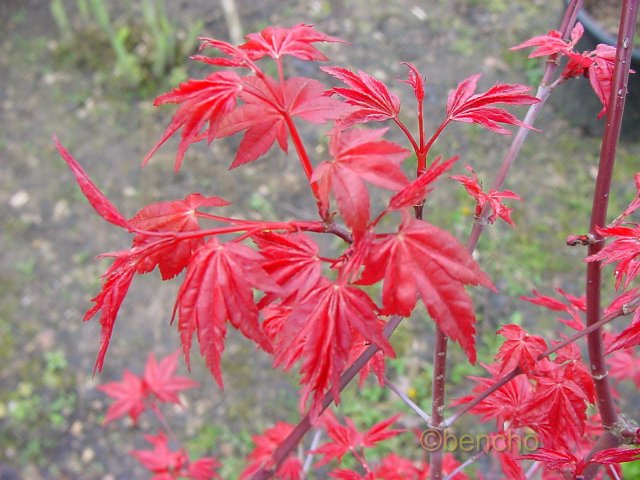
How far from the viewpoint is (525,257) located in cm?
249

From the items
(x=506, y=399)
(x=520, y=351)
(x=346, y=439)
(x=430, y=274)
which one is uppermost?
(x=430, y=274)

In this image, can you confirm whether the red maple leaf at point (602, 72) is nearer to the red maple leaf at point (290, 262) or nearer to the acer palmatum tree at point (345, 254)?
the acer palmatum tree at point (345, 254)

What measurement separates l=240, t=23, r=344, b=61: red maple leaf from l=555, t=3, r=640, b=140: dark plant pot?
211 centimetres

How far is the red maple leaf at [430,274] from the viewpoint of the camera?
632 millimetres

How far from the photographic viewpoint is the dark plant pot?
8.66 ft

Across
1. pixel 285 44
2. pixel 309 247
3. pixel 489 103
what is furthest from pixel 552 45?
pixel 309 247

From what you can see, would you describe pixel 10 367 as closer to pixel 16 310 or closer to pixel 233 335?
pixel 16 310

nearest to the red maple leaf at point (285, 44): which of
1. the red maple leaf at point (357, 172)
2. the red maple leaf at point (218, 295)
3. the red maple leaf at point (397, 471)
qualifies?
the red maple leaf at point (357, 172)

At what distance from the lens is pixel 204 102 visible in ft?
2.48

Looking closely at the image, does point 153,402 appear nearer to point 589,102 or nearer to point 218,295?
point 218,295

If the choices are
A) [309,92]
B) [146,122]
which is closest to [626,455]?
[309,92]

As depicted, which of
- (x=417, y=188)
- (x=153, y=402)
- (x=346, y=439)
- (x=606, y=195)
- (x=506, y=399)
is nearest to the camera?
(x=417, y=188)

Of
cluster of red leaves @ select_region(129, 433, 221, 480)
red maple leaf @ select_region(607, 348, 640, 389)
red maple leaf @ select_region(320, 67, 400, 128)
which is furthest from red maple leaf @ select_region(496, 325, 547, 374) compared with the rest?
cluster of red leaves @ select_region(129, 433, 221, 480)

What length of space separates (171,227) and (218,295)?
0.43 ft
